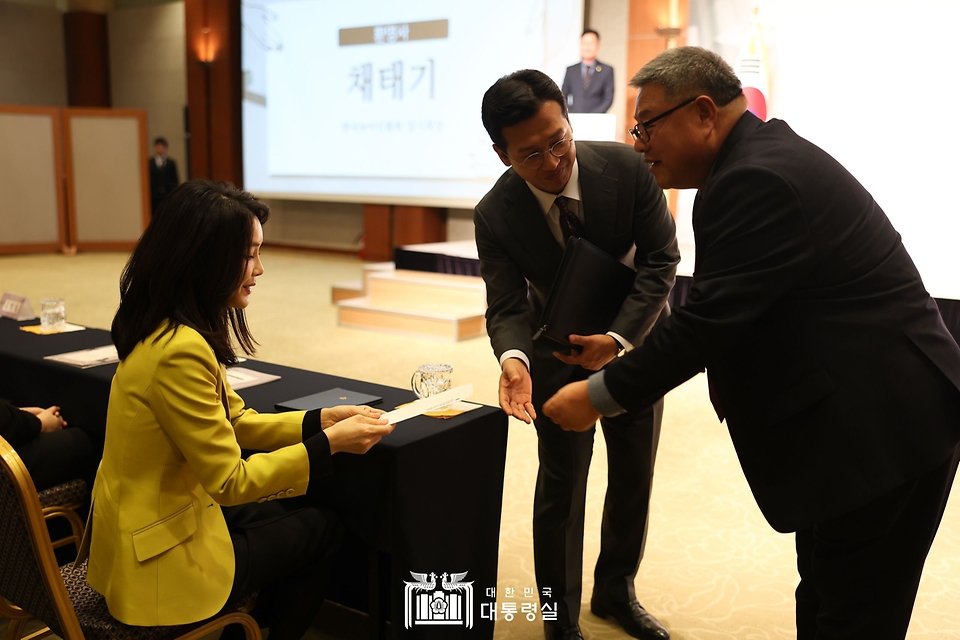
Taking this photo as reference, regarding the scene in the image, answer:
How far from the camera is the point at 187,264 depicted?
1.47 metres

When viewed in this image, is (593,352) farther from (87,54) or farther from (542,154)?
(87,54)

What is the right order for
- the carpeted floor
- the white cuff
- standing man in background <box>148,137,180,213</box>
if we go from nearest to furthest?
the white cuff < the carpeted floor < standing man in background <box>148,137,180,213</box>

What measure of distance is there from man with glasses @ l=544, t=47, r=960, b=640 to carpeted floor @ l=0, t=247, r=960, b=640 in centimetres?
93

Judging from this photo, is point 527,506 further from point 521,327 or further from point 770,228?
point 770,228

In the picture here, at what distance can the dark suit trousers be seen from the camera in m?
2.07

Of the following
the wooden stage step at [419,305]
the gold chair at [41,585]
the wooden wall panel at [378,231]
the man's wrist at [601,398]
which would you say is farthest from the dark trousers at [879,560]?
the wooden wall panel at [378,231]

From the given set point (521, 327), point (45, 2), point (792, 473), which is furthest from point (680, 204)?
point (45, 2)

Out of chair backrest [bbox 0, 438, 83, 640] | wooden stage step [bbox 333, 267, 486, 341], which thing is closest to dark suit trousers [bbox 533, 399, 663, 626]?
chair backrest [bbox 0, 438, 83, 640]

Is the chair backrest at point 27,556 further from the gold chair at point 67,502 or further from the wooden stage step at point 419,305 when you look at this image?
the wooden stage step at point 419,305

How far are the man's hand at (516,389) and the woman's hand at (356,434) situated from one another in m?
0.36

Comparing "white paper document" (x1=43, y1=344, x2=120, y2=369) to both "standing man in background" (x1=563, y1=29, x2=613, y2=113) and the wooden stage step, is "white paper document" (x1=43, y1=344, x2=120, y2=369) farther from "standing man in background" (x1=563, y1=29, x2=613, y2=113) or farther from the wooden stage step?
"standing man in background" (x1=563, y1=29, x2=613, y2=113)

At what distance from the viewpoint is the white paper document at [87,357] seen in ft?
7.29

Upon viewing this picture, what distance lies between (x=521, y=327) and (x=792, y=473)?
0.82 m

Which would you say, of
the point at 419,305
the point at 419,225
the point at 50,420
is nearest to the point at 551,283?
the point at 50,420
